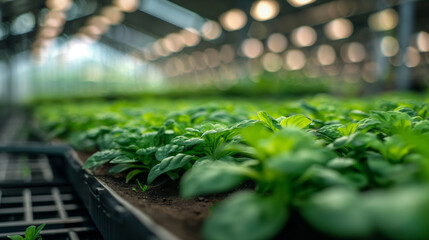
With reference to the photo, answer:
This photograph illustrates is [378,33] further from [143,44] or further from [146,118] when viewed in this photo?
[143,44]

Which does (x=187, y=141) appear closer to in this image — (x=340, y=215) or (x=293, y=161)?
(x=293, y=161)

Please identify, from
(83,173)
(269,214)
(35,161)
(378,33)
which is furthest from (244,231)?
(378,33)

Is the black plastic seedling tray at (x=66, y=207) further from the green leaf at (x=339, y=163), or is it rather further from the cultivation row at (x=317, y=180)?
the green leaf at (x=339, y=163)

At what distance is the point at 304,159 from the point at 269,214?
137 mm

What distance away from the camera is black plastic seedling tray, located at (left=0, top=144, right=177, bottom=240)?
923mm

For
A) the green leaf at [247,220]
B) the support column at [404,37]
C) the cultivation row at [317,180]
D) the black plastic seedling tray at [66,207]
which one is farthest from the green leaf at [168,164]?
the support column at [404,37]

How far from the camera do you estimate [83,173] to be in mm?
1605

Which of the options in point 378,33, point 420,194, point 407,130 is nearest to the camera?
point 420,194

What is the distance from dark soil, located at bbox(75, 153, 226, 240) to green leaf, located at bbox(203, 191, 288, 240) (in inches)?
7.0

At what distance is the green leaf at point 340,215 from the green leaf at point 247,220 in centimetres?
7

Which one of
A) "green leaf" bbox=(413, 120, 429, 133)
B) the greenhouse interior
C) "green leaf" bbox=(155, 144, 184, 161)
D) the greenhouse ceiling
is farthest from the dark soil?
the greenhouse ceiling

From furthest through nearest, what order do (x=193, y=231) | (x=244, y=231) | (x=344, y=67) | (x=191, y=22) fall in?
(x=344, y=67)
(x=191, y=22)
(x=193, y=231)
(x=244, y=231)

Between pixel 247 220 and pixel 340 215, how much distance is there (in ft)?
0.58

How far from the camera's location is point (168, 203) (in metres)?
1.20
